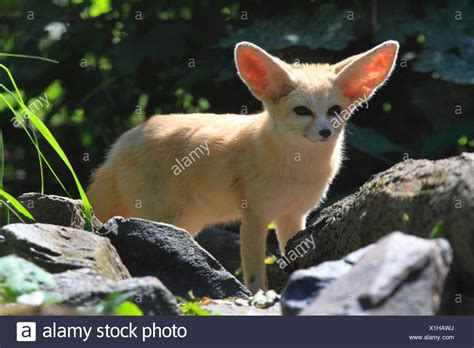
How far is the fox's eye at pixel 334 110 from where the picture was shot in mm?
5921

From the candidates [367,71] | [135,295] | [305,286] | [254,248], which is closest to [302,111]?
[367,71]

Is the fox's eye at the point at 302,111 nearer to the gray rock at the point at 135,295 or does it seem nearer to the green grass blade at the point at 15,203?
the green grass blade at the point at 15,203

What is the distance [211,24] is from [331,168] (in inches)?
99.9

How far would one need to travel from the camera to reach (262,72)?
6066 millimetres

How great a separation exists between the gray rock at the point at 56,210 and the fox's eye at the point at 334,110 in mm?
1863

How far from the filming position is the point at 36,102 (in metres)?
8.30

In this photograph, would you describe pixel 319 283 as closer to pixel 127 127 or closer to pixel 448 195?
pixel 448 195

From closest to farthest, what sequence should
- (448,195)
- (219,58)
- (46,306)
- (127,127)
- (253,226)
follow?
(46,306) < (448,195) < (253,226) < (219,58) < (127,127)

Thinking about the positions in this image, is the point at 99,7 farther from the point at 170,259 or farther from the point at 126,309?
the point at 126,309

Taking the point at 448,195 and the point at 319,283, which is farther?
the point at 448,195

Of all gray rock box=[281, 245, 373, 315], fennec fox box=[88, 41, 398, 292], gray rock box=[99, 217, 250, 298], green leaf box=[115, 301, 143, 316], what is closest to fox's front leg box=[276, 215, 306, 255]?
fennec fox box=[88, 41, 398, 292]

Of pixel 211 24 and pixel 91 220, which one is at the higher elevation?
pixel 211 24

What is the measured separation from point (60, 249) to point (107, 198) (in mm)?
2879

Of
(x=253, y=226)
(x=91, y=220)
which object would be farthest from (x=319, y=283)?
(x=253, y=226)
